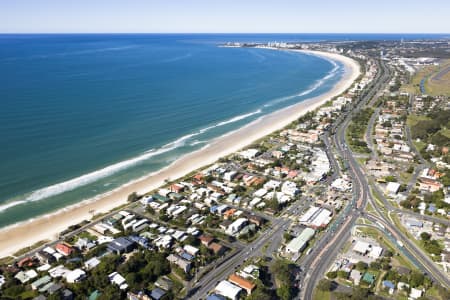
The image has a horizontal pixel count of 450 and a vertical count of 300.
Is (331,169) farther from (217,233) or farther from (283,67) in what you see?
(283,67)

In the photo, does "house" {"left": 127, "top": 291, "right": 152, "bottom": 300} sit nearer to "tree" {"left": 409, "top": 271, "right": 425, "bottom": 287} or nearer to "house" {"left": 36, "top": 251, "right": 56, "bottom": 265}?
"house" {"left": 36, "top": 251, "right": 56, "bottom": 265}

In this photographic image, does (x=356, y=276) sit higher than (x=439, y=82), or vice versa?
(x=439, y=82)

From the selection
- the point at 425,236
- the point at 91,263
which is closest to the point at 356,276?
the point at 425,236

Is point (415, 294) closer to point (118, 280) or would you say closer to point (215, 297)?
point (215, 297)

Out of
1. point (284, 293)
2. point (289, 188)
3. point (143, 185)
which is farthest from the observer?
point (143, 185)

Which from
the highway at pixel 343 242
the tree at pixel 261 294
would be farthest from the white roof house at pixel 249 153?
the tree at pixel 261 294
